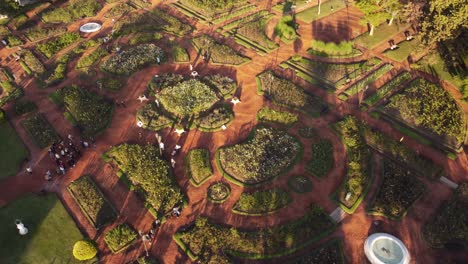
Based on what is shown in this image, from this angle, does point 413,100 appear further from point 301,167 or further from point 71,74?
point 71,74

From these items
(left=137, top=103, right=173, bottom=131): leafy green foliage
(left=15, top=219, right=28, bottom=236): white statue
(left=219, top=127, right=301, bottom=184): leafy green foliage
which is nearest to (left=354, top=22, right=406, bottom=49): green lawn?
(left=219, top=127, right=301, bottom=184): leafy green foliage

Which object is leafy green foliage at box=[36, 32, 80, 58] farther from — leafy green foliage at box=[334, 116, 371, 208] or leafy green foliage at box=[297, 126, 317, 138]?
leafy green foliage at box=[334, 116, 371, 208]

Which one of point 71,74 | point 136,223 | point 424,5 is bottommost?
point 136,223

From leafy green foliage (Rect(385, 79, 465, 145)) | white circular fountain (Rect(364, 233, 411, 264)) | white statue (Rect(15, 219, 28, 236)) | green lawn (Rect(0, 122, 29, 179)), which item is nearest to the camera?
white circular fountain (Rect(364, 233, 411, 264))

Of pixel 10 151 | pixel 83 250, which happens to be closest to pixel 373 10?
Result: pixel 83 250

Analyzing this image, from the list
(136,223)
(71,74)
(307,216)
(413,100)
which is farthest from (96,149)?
(413,100)
